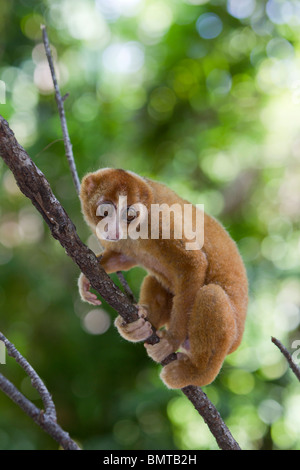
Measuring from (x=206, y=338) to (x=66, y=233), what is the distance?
0.81m

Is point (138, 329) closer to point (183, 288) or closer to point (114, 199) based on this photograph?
point (183, 288)

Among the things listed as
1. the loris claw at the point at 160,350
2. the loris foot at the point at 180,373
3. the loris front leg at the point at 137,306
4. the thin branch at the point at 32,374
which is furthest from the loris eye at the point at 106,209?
the thin branch at the point at 32,374

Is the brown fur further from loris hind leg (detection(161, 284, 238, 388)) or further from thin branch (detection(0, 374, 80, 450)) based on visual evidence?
thin branch (detection(0, 374, 80, 450))

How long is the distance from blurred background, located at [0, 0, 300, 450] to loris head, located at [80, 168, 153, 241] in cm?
195

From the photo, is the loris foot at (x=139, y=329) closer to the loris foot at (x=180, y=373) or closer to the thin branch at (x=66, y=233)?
the thin branch at (x=66, y=233)

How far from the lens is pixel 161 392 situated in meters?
4.38

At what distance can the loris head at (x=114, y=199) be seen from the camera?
228 cm

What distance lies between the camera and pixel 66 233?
1756 millimetres

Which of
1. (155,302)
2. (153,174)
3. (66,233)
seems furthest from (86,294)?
(153,174)

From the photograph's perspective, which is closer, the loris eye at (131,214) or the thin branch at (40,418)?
the thin branch at (40,418)

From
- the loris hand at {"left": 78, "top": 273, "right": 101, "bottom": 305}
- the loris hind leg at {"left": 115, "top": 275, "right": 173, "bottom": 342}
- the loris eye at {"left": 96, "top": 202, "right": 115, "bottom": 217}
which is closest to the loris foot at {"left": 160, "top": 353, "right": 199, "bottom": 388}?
the loris hind leg at {"left": 115, "top": 275, "right": 173, "bottom": 342}
